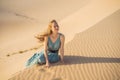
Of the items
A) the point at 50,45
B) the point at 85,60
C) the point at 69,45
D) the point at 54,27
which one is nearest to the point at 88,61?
the point at 85,60

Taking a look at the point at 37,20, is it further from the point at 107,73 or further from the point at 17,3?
the point at 107,73

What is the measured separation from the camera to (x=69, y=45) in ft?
42.6

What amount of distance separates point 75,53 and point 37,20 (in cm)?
1362

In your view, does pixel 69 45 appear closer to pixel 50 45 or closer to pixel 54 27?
pixel 50 45

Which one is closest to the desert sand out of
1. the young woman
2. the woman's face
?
the young woman

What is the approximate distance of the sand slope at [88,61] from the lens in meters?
9.54

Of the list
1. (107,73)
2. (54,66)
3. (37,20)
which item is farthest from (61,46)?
(37,20)

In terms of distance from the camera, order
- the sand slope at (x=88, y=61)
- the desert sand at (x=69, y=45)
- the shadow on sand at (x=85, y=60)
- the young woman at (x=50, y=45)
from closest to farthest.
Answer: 1. the sand slope at (x=88, y=61)
2. the desert sand at (x=69, y=45)
3. the young woman at (x=50, y=45)
4. the shadow on sand at (x=85, y=60)

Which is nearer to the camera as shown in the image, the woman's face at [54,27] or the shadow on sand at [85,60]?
the woman's face at [54,27]

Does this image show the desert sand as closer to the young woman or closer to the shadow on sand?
the shadow on sand

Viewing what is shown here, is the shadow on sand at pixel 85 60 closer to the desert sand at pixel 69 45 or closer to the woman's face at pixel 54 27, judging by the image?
the desert sand at pixel 69 45

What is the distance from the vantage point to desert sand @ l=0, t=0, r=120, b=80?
9.76 meters

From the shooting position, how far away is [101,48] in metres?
12.3

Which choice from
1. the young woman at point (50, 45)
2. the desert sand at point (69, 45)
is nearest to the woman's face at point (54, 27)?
the young woman at point (50, 45)
